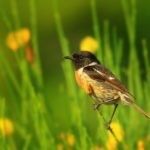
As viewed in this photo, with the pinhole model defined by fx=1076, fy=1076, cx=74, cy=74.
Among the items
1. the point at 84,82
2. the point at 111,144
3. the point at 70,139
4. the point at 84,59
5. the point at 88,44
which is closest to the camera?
the point at 84,82

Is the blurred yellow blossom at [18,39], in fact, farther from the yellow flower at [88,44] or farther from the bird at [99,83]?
the bird at [99,83]

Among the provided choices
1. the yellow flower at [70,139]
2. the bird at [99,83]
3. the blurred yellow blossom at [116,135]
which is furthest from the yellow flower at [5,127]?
the bird at [99,83]

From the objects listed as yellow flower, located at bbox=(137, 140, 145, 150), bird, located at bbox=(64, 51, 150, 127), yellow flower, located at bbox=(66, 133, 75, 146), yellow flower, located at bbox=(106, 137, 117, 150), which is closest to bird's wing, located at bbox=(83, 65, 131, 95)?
bird, located at bbox=(64, 51, 150, 127)

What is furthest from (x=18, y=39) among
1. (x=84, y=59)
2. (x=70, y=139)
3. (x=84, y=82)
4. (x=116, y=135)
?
(x=84, y=82)

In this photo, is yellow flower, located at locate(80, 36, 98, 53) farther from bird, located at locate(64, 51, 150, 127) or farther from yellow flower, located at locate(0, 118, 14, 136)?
bird, located at locate(64, 51, 150, 127)

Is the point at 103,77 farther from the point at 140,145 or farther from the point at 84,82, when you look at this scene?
the point at 140,145

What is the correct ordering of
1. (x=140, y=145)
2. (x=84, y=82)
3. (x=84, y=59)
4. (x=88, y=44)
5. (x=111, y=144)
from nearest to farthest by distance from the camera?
(x=84, y=82) < (x=84, y=59) < (x=140, y=145) < (x=111, y=144) < (x=88, y=44)

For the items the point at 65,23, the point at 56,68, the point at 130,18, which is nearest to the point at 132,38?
the point at 130,18

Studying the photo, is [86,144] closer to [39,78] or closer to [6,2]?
[39,78]

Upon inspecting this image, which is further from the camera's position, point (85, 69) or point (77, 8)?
point (77, 8)
